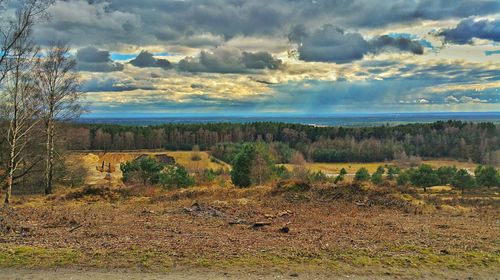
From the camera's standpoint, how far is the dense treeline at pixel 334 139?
96.9 meters

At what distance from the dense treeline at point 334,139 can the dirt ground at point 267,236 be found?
7728 centimetres

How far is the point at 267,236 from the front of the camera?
12.3 m

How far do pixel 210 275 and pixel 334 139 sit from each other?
4433 inches

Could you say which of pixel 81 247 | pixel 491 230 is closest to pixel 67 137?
pixel 81 247

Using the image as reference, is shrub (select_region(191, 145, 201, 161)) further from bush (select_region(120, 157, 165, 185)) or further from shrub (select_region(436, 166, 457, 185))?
bush (select_region(120, 157, 165, 185))

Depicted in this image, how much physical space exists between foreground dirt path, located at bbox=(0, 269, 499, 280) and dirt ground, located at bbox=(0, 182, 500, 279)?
4 centimetres

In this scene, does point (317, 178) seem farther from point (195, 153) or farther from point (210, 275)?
point (195, 153)

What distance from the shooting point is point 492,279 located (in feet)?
27.2

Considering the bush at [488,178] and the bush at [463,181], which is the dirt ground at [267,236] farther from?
the bush at [488,178]

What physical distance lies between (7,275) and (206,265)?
158 inches

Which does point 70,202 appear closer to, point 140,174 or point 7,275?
point 7,275

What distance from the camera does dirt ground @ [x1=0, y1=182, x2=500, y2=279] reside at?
29.3 ft

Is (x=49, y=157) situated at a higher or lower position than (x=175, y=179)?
higher

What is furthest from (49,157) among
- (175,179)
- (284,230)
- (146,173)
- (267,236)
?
(267,236)
